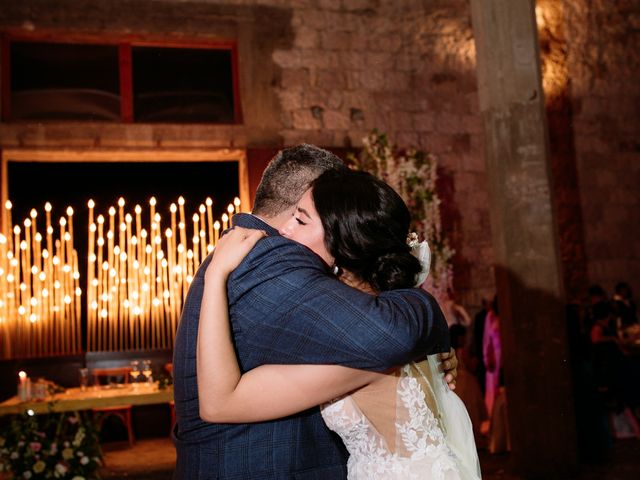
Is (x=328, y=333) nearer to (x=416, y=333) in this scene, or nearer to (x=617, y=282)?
(x=416, y=333)

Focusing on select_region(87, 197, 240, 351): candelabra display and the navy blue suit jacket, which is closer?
the navy blue suit jacket

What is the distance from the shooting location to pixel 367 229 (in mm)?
1598

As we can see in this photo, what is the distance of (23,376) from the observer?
5551 millimetres

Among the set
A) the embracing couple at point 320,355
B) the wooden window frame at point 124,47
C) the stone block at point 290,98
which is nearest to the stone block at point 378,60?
the stone block at point 290,98

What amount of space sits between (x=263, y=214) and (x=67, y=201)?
23.0 feet

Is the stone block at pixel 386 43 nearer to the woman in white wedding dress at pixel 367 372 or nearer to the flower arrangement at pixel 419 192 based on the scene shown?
the flower arrangement at pixel 419 192

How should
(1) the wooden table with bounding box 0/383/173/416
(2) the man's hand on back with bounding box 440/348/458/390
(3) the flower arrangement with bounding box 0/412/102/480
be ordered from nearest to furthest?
(2) the man's hand on back with bounding box 440/348/458/390 < (3) the flower arrangement with bounding box 0/412/102/480 < (1) the wooden table with bounding box 0/383/173/416

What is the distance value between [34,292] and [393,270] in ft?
18.6

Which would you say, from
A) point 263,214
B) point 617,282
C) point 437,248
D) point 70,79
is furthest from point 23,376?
point 617,282

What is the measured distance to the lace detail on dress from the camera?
1624 mm

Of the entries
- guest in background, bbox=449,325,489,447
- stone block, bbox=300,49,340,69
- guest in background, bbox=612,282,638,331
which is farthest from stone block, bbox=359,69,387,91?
guest in background, bbox=612,282,638,331

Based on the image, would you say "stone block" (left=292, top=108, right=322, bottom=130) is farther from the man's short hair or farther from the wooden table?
the man's short hair

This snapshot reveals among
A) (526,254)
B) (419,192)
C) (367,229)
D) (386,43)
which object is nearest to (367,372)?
(367,229)

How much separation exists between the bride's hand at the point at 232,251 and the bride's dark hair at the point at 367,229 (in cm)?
18
